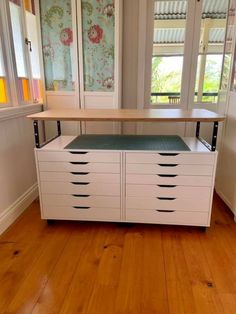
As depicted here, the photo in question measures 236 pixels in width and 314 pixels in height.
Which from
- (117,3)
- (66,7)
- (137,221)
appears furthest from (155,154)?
(66,7)

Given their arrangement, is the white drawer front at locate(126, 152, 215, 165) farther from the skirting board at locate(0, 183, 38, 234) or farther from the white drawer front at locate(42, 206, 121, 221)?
the skirting board at locate(0, 183, 38, 234)

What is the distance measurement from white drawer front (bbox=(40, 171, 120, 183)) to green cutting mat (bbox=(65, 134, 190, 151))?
21 centimetres

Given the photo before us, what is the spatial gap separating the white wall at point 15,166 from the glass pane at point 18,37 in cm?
39

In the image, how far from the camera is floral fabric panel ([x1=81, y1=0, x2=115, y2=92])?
7.04 feet

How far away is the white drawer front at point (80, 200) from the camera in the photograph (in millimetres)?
1818

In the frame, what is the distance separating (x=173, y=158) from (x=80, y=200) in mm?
806

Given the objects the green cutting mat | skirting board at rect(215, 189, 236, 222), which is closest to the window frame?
the green cutting mat

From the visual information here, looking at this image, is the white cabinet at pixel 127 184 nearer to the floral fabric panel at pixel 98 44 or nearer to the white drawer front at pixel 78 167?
the white drawer front at pixel 78 167

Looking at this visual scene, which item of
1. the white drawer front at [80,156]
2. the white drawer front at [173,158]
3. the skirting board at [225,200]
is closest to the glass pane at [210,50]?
the skirting board at [225,200]

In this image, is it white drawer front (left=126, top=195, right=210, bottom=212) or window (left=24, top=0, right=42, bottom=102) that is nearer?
white drawer front (left=126, top=195, right=210, bottom=212)

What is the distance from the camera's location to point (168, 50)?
250 cm

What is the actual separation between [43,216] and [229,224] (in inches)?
62.1

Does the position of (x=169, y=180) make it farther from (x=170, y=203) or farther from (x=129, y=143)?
(x=129, y=143)

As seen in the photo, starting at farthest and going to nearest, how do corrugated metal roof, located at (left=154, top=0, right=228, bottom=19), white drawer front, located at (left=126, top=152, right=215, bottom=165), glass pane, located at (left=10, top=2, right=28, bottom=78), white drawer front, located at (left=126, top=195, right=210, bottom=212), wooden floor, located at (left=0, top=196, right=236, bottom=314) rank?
corrugated metal roof, located at (left=154, top=0, right=228, bottom=19) < glass pane, located at (left=10, top=2, right=28, bottom=78) < white drawer front, located at (left=126, top=195, right=210, bottom=212) < white drawer front, located at (left=126, top=152, right=215, bottom=165) < wooden floor, located at (left=0, top=196, right=236, bottom=314)
